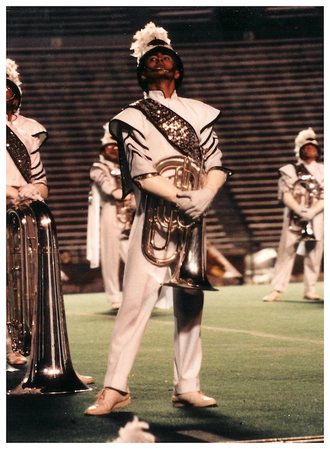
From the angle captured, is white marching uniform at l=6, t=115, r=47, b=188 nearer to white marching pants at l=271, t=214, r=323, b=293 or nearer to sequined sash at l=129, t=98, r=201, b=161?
sequined sash at l=129, t=98, r=201, b=161

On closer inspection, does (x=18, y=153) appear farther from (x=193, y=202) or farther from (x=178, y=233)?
(x=193, y=202)

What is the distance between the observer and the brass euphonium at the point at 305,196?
9.30m

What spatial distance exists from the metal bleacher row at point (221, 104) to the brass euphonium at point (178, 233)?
9.86 meters

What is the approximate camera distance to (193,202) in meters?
3.78

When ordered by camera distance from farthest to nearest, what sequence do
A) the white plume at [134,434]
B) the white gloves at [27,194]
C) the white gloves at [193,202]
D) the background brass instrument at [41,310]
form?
the white gloves at [27,194], the background brass instrument at [41,310], the white gloves at [193,202], the white plume at [134,434]

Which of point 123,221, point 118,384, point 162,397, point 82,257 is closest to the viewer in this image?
point 118,384

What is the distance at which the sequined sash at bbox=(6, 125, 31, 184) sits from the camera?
4875 millimetres

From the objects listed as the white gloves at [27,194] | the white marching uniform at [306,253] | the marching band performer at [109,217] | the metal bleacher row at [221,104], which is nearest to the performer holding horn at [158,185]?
the white gloves at [27,194]

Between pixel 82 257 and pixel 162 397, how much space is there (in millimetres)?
7856

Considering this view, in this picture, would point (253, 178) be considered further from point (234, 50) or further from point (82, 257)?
point (82, 257)

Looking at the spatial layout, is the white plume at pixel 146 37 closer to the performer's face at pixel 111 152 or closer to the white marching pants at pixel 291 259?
the performer's face at pixel 111 152
